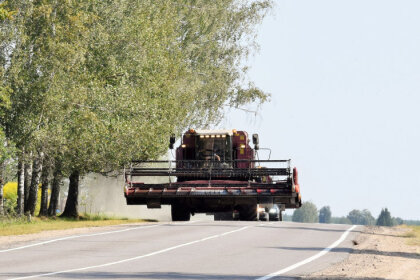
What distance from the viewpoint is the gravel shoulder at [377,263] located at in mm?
14164

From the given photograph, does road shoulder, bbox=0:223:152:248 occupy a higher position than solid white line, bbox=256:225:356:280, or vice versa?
road shoulder, bbox=0:223:152:248

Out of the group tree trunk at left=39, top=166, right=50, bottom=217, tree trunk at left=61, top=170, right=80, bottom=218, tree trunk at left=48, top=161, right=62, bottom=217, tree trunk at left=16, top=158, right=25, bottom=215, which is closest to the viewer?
tree trunk at left=16, top=158, right=25, bottom=215

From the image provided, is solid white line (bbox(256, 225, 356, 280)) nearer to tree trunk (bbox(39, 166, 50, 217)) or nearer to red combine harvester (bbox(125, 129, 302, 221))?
red combine harvester (bbox(125, 129, 302, 221))

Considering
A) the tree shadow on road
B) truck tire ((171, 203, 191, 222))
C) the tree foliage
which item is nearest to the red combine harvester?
truck tire ((171, 203, 191, 222))

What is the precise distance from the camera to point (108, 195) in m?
64.6

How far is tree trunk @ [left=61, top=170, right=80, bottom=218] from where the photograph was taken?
40.5 metres

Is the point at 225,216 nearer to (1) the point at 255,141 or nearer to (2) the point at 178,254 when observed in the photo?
(1) the point at 255,141

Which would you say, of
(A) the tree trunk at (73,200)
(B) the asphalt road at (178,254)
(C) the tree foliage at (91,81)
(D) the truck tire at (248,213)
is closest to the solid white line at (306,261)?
(B) the asphalt road at (178,254)

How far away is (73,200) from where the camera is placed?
1614 inches

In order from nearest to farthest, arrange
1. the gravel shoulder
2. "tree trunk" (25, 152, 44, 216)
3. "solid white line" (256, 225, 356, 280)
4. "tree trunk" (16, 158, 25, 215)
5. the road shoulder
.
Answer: "solid white line" (256, 225, 356, 280) → the gravel shoulder → the road shoulder → "tree trunk" (16, 158, 25, 215) → "tree trunk" (25, 152, 44, 216)

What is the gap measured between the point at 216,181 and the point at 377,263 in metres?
15.4

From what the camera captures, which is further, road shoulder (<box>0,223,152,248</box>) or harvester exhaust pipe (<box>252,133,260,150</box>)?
harvester exhaust pipe (<box>252,133,260,150</box>)

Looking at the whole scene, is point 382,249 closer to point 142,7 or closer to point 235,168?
point 235,168

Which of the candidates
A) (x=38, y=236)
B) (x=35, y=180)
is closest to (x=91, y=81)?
(x=35, y=180)
